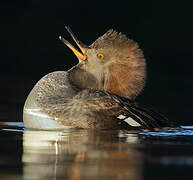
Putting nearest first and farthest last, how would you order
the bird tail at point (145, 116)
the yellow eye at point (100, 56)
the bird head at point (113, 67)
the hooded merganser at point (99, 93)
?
the hooded merganser at point (99, 93) < the bird tail at point (145, 116) < the bird head at point (113, 67) < the yellow eye at point (100, 56)

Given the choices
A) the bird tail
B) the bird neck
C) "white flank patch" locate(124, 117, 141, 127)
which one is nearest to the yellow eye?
the bird neck

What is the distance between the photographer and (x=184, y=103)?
16734 mm

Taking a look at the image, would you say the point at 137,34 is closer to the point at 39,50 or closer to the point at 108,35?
the point at 39,50

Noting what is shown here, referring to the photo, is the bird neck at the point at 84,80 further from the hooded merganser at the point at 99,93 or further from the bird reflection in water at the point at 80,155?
the bird reflection in water at the point at 80,155

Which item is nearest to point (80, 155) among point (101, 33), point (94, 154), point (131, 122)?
point (94, 154)

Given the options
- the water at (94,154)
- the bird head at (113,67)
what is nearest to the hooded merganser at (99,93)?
the bird head at (113,67)

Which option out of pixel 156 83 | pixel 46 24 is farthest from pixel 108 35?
pixel 46 24

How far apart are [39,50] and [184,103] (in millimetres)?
9452

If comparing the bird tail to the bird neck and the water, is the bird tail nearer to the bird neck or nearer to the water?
the water

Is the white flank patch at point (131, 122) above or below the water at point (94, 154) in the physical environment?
above

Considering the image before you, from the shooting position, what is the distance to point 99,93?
12.0 metres

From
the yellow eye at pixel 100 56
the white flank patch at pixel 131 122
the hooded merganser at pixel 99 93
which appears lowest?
the white flank patch at pixel 131 122

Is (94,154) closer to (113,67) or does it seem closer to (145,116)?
→ (145,116)

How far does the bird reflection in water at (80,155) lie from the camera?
829cm
